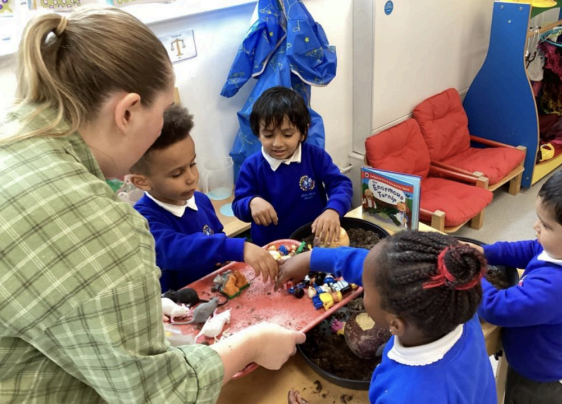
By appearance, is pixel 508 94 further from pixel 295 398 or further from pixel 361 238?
pixel 295 398

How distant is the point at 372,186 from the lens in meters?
1.57

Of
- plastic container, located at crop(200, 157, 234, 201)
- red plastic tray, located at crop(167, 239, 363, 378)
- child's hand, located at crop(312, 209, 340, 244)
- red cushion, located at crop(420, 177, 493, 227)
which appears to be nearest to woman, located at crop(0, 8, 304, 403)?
red plastic tray, located at crop(167, 239, 363, 378)

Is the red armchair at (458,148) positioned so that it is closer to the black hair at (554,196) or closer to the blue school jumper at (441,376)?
the black hair at (554,196)

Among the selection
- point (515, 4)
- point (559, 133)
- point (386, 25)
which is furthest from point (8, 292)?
point (559, 133)

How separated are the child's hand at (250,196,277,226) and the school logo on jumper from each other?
0.65 feet

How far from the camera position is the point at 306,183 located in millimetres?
1699

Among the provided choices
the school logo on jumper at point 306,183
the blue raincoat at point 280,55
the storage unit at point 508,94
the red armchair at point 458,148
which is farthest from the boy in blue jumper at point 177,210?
the storage unit at point 508,94

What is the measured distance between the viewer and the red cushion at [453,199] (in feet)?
8.36

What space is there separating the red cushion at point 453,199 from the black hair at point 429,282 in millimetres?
1841

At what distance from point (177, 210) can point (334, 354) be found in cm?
57

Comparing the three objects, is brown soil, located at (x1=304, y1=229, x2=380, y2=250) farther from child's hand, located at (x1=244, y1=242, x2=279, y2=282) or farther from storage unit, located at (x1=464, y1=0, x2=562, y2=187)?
storage unit, located at (x1=464, y1=0, x2=562, y2=187)

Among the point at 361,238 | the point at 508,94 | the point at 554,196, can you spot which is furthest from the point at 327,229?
the point at 508,94

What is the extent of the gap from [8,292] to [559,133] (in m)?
3.64

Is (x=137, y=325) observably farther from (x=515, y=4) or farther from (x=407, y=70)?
(x=515, y=4)
